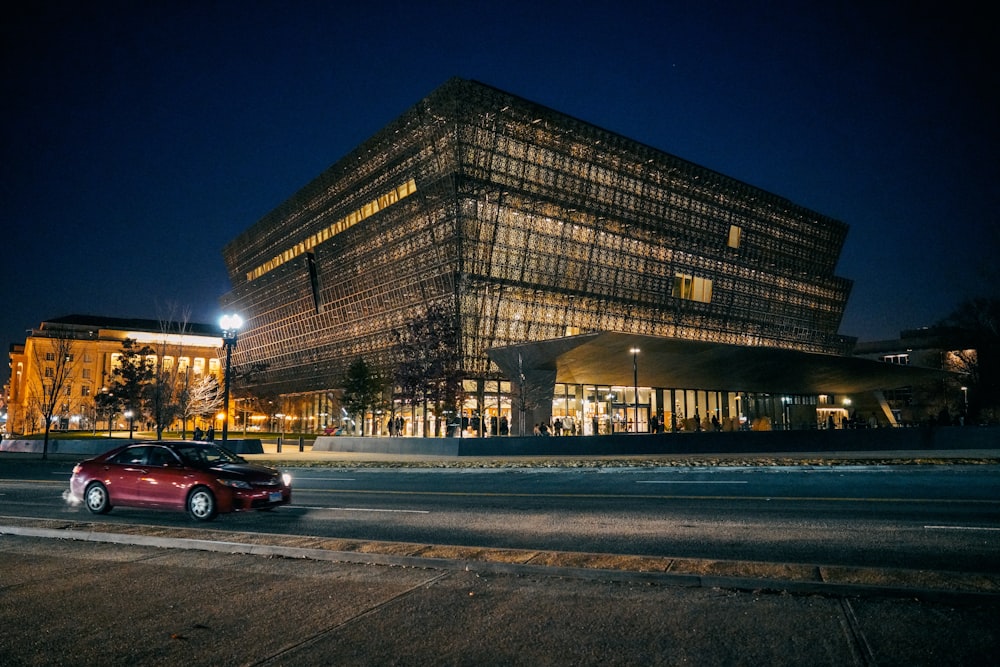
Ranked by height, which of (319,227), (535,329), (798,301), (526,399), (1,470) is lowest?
(1,470)

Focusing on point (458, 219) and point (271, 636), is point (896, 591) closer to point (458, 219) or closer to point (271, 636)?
point (271, 636)

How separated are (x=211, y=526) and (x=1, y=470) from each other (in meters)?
23.4

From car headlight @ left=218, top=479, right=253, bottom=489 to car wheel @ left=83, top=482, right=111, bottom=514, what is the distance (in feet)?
9.36

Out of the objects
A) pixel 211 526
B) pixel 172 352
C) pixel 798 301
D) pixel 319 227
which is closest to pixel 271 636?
pixel 211 526

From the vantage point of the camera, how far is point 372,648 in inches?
178

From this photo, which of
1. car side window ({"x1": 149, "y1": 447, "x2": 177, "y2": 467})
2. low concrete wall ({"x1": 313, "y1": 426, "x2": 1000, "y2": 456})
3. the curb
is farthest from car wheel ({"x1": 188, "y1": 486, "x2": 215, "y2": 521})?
low concrete wall ({"x1": 313, "y1": 426, "x2": 1000, "y2": 456})

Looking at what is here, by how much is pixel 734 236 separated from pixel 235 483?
2868 inches

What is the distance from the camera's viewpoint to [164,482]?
12.2 metres

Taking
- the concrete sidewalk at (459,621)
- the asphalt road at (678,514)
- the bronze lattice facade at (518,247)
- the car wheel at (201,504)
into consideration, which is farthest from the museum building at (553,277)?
the concrete sidewalk at (459,621)

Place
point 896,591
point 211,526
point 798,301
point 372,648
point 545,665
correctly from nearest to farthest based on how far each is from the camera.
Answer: point 545,665
point 372,648
point 896,591
point 211,526
point 798,301

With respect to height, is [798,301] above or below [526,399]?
above

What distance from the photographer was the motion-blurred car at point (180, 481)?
11.7 meters

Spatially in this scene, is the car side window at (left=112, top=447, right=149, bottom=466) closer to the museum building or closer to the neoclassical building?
the museum building

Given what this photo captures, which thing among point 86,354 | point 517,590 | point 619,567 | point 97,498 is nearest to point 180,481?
point 97,498
